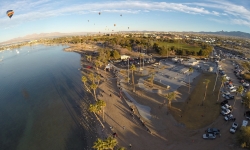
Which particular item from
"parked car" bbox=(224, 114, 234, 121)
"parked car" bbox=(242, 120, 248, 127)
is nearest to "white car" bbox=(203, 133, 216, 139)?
"parked car" bbox=(224, 114, 234, 121)

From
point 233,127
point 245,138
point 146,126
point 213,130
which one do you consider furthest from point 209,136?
point 146,126

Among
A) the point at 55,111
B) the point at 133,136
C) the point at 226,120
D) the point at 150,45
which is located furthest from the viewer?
the point at 150,45

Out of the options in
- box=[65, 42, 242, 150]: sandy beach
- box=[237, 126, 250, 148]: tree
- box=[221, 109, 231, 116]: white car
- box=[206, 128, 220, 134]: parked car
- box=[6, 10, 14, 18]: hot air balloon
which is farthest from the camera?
box=[6, 10, 14, 18]: hot air balloon

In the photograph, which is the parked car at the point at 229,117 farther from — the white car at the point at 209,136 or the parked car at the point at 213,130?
the white car at the point at 209,136

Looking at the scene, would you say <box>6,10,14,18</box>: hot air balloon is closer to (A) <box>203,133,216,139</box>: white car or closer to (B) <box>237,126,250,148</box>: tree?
(A) <box>203,133,216,139</box>: white car

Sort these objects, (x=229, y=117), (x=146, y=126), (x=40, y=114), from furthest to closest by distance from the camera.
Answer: (x=40, y=114), (x=229, y=117), (x=146, y=126)

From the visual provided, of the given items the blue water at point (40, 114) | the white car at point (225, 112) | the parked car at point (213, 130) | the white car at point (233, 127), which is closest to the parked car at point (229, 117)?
the white car at point (225, 112)

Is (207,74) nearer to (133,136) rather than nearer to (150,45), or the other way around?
(133,136)

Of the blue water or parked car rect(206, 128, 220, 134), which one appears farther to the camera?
the blue water

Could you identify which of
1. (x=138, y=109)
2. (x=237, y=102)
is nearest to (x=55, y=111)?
(x=138, y=109)

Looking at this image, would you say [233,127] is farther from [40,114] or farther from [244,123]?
[40,114]

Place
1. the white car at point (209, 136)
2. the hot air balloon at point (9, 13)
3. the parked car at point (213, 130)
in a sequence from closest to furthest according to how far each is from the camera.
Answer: the white car at point (209, 136), the parked car at point (213, 130), the hot air balloon at point (9, 13)
